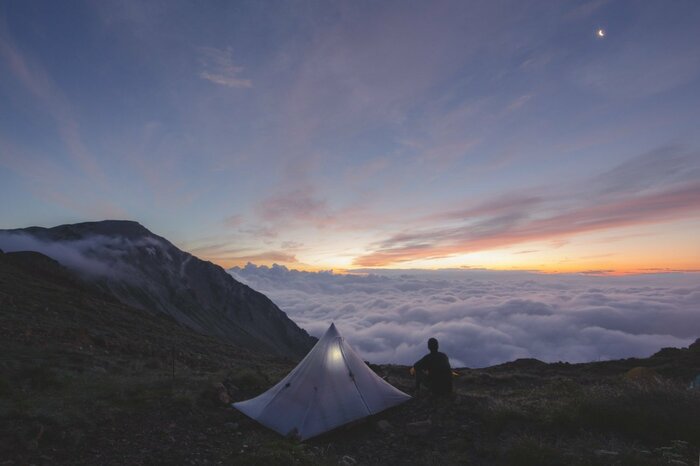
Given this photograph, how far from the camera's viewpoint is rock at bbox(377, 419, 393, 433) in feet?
31.0

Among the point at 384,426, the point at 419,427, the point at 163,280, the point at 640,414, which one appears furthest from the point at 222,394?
the point at 163,280

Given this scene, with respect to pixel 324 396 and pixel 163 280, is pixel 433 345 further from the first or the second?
pixel 163 280

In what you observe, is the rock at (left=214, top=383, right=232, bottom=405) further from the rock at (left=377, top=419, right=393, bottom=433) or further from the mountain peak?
the mountain peak

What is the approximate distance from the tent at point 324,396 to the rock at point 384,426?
400 millimetres

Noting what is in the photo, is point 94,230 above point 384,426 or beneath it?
above

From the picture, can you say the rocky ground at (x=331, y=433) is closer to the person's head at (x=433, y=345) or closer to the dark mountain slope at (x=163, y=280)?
the person's head at (x=433, y=345)

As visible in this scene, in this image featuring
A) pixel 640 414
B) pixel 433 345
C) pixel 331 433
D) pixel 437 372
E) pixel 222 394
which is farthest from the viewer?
pixel 222 394

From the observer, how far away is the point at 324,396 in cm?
994

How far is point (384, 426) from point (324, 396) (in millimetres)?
1791

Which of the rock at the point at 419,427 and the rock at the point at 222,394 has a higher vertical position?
the rock at the point at 222,394

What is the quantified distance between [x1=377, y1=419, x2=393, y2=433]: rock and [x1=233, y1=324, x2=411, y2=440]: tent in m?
0.40

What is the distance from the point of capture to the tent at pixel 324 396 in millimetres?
9398

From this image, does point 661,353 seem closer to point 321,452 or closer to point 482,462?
point 482,462

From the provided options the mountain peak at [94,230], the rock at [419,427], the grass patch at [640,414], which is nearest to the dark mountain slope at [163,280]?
the mountain peak at [94,230]
